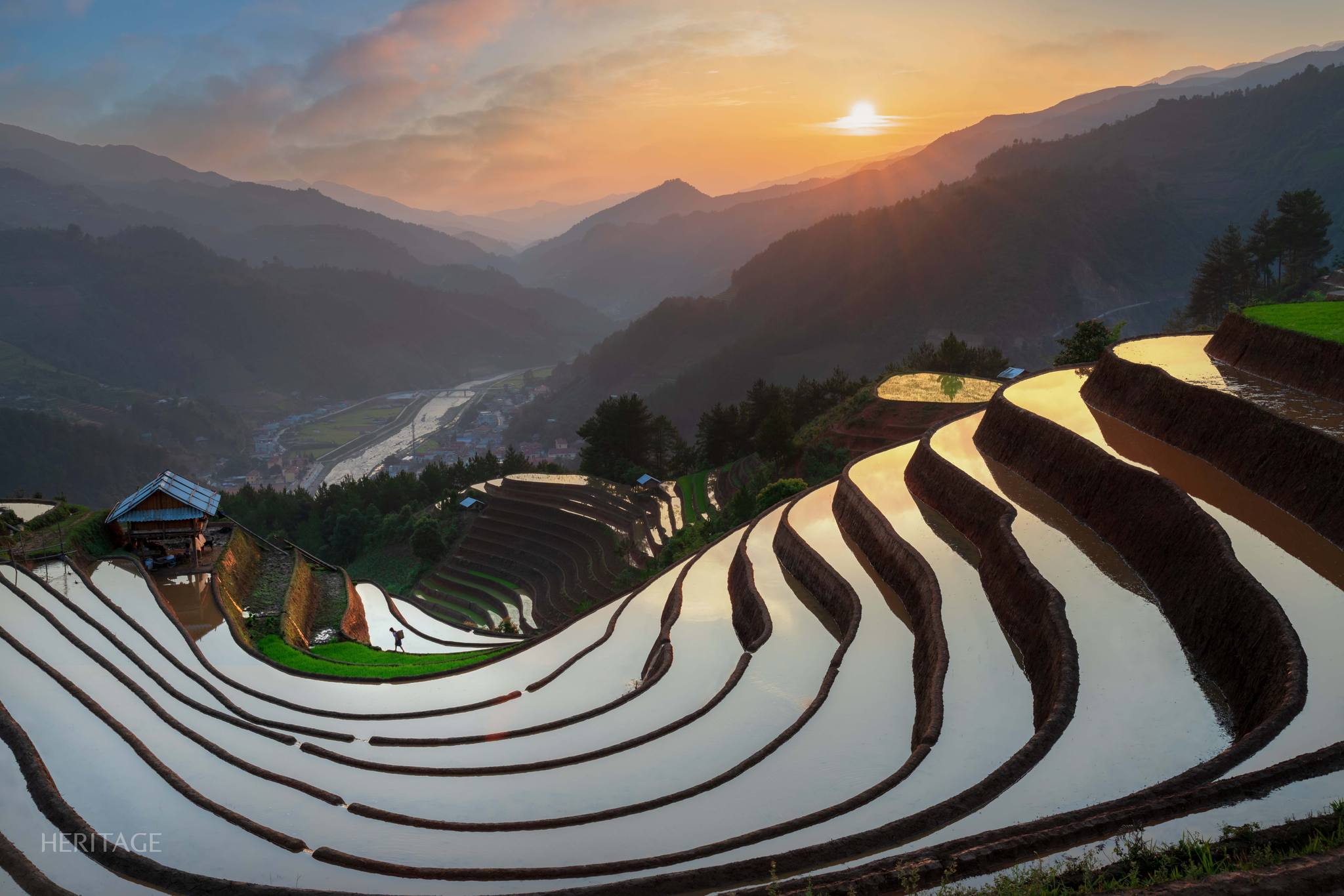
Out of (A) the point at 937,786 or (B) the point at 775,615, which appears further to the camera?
(B) the point at 775,615

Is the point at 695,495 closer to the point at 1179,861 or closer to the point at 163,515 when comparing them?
the point at 163,515

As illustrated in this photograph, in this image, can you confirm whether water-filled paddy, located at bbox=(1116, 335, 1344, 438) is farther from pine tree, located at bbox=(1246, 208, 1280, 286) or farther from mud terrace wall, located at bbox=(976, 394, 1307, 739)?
pine tree, located at bbox=(1246, 208, 1280, 286)

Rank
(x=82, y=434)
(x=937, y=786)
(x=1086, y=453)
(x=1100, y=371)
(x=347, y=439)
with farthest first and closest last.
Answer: (x=347, y=439) → (x=82, y=434) → (x=1100, y=371) → (x=1086, y=453) → (x=937, y=786)

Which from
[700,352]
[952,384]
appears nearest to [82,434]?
[700,352]

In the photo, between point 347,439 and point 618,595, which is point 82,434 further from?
point 618,595

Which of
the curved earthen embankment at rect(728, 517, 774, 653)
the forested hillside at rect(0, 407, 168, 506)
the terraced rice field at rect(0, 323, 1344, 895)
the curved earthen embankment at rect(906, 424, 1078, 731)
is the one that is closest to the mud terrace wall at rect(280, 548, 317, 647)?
the terraced rice field at rect(0, 323, 1344, 895)

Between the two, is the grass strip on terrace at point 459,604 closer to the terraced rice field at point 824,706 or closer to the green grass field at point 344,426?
the terraced rice field at point 824,706

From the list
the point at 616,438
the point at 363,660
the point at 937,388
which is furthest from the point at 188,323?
the point at 363,660
